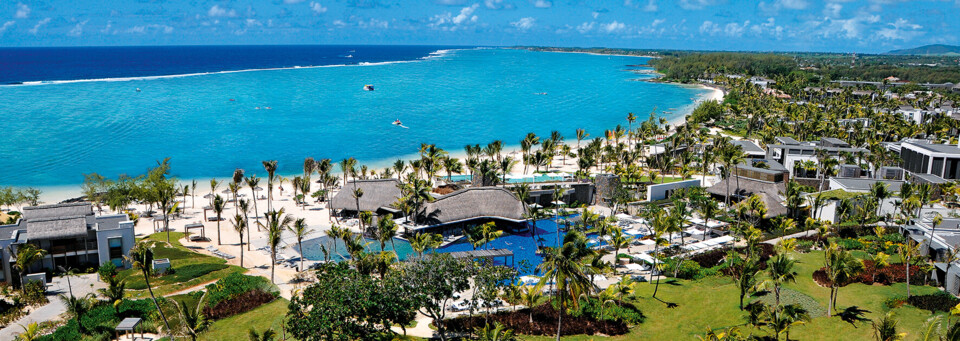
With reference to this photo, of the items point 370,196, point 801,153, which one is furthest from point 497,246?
point 801,153

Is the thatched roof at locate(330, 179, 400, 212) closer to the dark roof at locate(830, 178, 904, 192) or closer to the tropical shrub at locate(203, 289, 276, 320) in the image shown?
the tropical shrub at locate(203, 289, 276, 320)

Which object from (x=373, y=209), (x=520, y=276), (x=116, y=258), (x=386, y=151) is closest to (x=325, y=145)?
(x=386, y=151)

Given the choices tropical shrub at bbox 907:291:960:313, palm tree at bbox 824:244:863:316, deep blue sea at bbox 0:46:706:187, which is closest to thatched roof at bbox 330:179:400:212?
deep blue sea at bbox 0:46:706:187

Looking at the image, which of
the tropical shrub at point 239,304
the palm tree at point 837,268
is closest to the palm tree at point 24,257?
the tropical shrub at point 239,304

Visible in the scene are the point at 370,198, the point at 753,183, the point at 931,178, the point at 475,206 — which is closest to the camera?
the point at 475,206

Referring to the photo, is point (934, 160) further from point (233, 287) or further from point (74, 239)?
point (74, 239)

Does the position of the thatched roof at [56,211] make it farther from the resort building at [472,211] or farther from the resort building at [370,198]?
the resort building at [472,211]
